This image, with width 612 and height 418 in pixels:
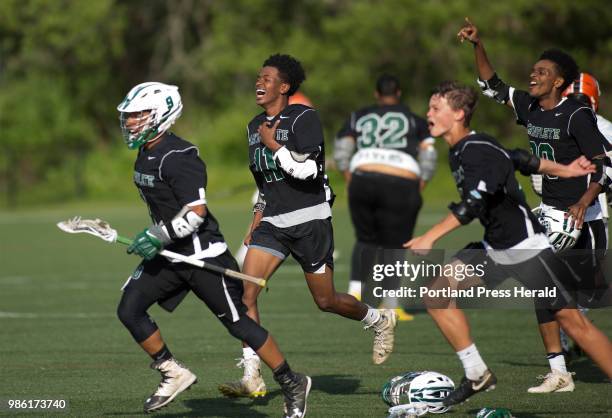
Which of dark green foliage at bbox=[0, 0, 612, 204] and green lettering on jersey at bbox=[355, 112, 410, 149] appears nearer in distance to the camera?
green lettering on jersey at bbox=[355, 112, 410, 149]

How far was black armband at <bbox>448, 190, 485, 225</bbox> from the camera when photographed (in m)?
6.49

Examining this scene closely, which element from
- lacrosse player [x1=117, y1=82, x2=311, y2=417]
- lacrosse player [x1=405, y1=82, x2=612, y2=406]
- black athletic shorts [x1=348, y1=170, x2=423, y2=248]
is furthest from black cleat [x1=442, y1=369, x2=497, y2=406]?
black athletic shorts [x1=348, y1=170, x2=423, y2=248]

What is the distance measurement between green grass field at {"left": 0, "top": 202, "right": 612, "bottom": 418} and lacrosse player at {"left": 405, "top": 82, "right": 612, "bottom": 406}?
61 centimetres

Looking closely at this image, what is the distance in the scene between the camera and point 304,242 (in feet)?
25.4

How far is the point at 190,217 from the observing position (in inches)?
261

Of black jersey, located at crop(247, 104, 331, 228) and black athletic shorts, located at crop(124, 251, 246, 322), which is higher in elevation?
black jersey, located at crop(247, 104, 331, 228)

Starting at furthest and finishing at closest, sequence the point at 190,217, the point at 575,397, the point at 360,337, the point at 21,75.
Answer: the point at 21,75 → the point at 360,337 → the point at 575,397 → the point at 190,217

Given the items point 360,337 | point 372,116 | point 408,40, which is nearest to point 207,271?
point 360,337

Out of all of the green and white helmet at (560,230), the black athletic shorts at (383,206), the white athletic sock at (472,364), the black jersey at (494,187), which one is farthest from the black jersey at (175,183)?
the black athletic shorts at (383,206)

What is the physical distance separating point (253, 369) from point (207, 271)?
1196 millimetres

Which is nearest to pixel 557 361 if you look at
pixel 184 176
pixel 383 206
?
pixel 184 176

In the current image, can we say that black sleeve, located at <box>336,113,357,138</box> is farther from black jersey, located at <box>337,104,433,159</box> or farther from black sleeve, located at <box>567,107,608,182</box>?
black sleeve, located at <box>567,107,608,182</box>

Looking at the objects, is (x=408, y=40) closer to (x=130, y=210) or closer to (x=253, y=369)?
(x=130, y=210)

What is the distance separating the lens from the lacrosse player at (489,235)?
6.52 metres
